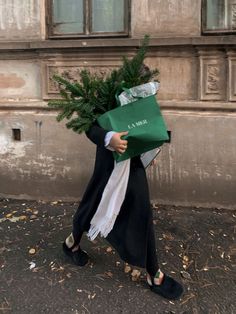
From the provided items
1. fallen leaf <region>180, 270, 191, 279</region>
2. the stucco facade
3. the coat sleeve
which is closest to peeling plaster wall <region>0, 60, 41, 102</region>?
the stucco facade

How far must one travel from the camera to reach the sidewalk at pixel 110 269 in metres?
3.22

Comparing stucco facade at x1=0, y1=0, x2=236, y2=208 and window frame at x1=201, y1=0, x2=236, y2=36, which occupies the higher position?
window frame at x1=201, y1=0, x2=236, y2=36

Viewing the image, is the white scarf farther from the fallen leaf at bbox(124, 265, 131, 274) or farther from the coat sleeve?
the fallen leaf at bbox(124, 265, 131, 274)

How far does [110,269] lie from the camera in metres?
3.67

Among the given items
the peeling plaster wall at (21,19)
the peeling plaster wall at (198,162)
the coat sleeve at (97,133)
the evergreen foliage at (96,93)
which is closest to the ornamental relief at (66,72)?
the peeling plaster wall at (21,19)

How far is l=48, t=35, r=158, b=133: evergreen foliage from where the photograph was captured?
122 inches

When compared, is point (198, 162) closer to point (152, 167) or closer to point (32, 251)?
point (152, 167)

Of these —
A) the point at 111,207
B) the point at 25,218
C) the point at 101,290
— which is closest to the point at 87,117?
the point at 111,207

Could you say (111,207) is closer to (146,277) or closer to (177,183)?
(146,277)


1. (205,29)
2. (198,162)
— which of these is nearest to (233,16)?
(205,29)

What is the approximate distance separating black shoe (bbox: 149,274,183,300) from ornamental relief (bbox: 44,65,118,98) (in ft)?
7.75

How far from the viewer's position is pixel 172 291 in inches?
130

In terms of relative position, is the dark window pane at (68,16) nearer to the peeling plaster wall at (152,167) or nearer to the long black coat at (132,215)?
the peeling plaster wall at (152,167)

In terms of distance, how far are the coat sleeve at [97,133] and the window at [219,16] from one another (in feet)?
7.39
